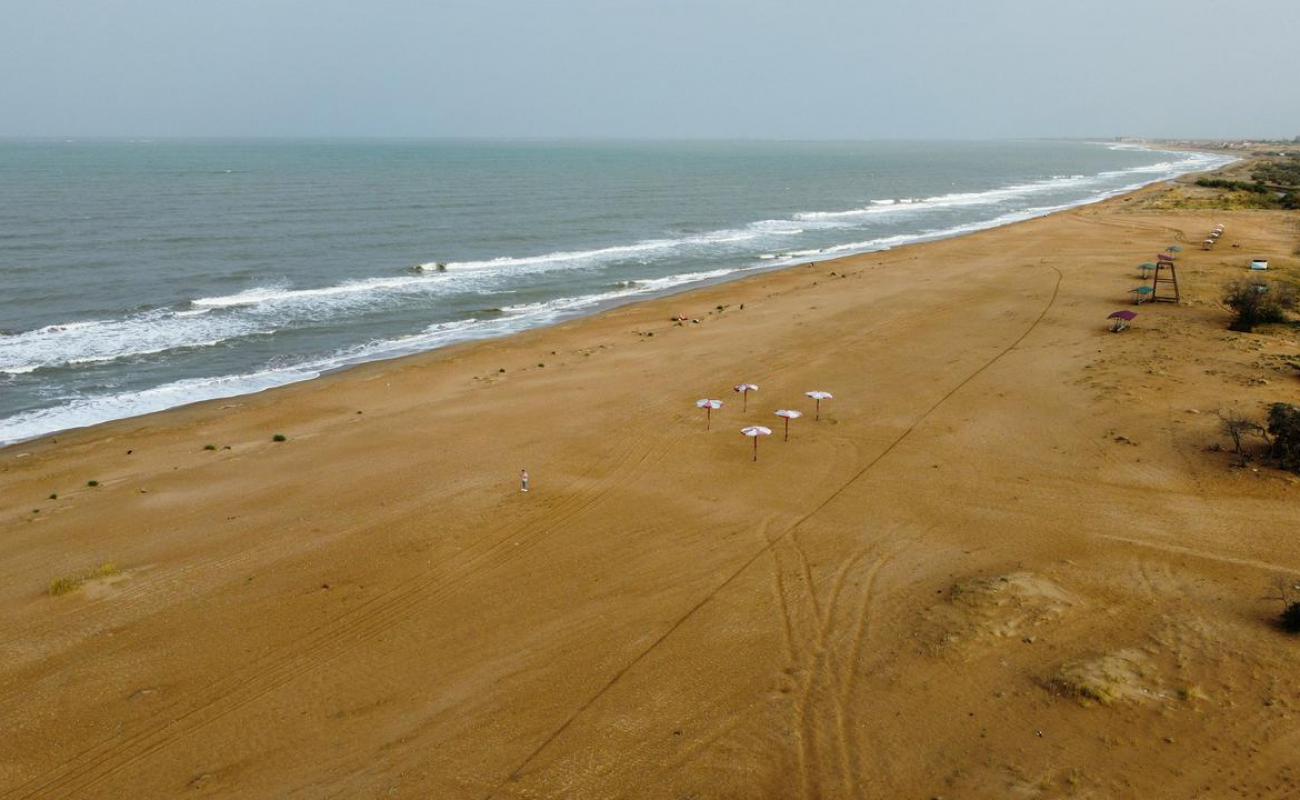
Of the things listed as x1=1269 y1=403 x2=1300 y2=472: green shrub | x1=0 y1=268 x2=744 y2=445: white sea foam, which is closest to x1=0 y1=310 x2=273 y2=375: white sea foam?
x1=0 y1=268 x2=744 y2=445: white sea foam

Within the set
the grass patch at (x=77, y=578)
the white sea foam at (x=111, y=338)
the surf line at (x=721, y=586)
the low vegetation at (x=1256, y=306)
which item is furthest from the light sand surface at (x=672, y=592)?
the white sea foam at (x=111, y=338)

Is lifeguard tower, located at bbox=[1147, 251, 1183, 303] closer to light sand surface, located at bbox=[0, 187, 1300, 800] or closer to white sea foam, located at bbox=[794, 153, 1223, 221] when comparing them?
light sand surface, located at bbox=[0, 187, 1300, 800]

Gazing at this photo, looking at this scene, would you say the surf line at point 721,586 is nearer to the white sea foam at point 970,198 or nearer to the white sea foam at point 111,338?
the white sea foam at point 111,338

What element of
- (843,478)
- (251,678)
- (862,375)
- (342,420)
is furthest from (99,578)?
(862,375)

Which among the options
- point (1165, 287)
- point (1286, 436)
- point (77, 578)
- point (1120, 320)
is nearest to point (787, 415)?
point (1286, 436)

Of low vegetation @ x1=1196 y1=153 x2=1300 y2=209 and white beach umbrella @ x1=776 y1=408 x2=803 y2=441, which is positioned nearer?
white beach umbrella @ x1=776 y1=408 x2=803 y2=441

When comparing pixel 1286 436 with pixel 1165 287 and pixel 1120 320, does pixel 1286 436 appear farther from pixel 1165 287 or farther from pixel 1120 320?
pixel 1165 287
